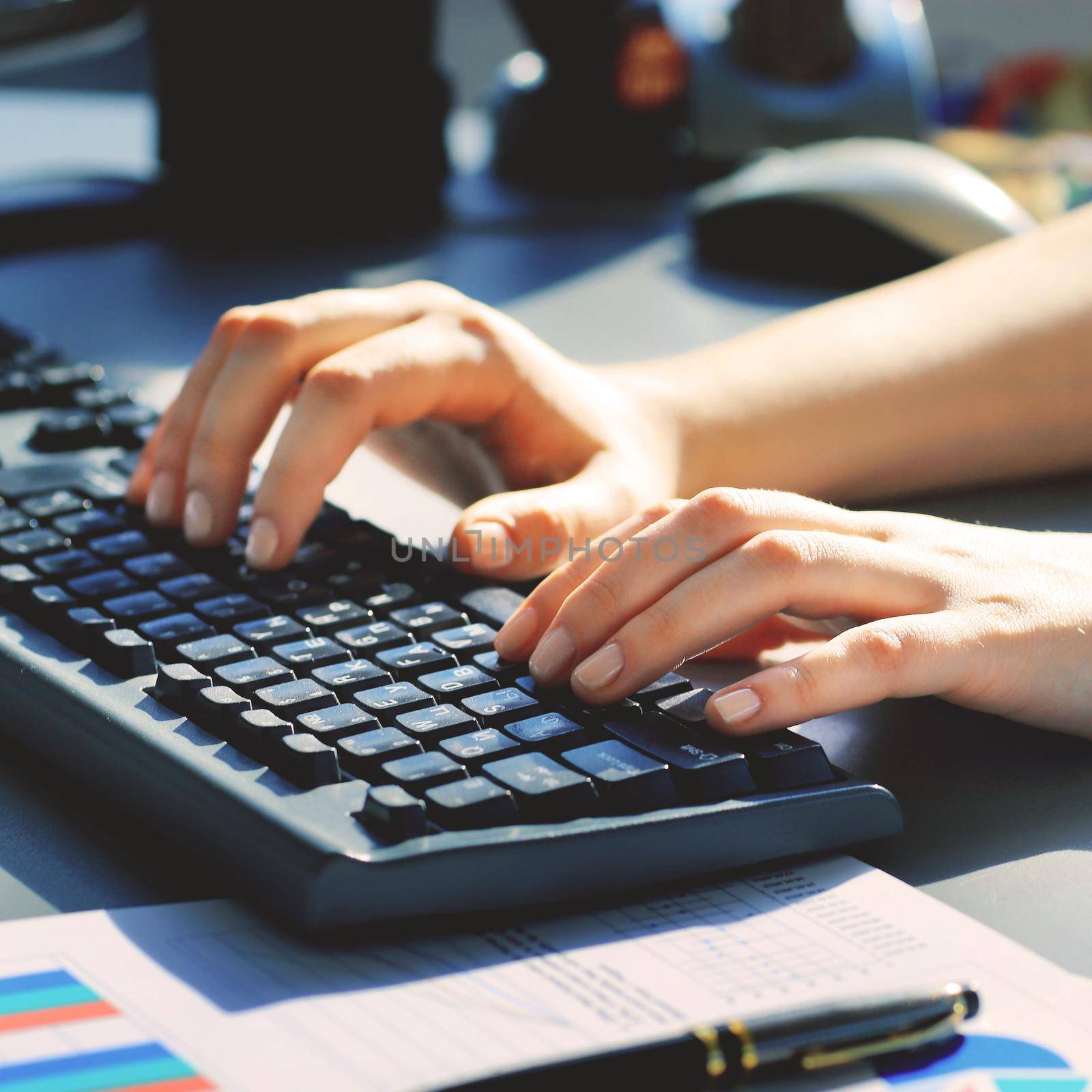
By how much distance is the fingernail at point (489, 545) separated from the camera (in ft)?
1.63

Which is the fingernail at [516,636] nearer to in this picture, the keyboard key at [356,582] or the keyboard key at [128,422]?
the keyboard key at [356,582]

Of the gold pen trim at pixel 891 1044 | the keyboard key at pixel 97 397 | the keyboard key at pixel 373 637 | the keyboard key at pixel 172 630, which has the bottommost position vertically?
the gold pen trim at pixel 891 1044

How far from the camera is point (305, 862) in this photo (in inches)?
12.8

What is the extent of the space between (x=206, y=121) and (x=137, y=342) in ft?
1.15

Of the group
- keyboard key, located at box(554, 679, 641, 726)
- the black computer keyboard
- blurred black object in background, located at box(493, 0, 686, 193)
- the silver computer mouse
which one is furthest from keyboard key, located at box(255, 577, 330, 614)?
blurred black object in background, located at box(493, 0, 686, 193)

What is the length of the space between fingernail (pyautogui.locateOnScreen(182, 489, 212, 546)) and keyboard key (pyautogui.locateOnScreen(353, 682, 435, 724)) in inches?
6.1

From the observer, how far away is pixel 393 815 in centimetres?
33

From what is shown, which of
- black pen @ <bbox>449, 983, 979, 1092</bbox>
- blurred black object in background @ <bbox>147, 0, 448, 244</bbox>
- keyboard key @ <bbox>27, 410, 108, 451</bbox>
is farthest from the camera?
blurred black object in background @ <bbox>147, 0, 448, 244</bbox>

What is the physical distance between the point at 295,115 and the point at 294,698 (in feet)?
2.70

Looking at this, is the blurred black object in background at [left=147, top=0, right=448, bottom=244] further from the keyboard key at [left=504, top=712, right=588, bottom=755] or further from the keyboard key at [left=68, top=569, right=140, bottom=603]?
the keyboard key at [left=504, top=712, right=588, bottom=755]

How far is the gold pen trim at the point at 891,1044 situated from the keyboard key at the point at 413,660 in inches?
6.7

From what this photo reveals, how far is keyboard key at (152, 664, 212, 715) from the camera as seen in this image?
0.40 m

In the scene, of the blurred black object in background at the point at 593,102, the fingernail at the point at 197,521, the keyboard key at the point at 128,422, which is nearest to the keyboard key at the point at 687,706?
the fingernail at the point at 197,521

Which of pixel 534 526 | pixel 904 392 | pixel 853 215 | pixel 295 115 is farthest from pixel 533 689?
pixel 295 115
